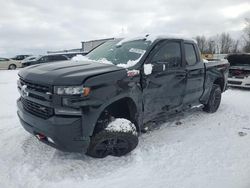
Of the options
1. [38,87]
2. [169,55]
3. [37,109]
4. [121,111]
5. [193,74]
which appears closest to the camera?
[38,87]

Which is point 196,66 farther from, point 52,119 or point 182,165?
point 52,119

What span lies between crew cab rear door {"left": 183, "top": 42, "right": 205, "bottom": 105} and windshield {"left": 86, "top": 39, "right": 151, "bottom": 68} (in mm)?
1158

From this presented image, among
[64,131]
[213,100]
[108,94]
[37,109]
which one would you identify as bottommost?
[213,100]

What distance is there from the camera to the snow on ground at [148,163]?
327cm

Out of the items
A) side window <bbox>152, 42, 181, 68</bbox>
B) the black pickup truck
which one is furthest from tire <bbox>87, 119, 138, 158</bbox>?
side window <bbox>152, 42, 181, 68</bbox>

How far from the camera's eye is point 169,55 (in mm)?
4746

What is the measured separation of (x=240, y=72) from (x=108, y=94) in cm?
851

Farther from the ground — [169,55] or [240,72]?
[169,55]

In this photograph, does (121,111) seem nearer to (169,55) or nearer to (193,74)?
(169,55)

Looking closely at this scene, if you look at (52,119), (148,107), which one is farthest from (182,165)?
(52,119)

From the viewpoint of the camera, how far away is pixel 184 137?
189 inches

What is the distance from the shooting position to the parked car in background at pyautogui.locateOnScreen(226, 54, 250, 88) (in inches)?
402

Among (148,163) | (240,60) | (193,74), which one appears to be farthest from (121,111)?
(240,60)

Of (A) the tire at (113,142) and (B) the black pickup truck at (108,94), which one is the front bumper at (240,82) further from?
(A) the tire at (113,142)
